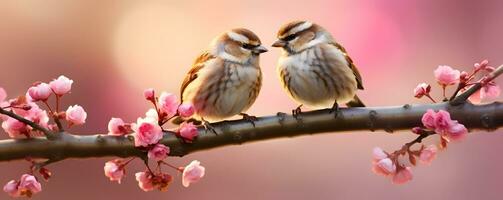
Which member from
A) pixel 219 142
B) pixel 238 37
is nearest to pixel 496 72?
pixel 219 142

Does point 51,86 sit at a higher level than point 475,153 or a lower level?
higher

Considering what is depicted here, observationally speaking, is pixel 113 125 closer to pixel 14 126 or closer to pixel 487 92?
pixel 14 126

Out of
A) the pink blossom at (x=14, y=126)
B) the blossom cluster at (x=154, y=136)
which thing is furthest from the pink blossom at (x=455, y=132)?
the pink blossom at (x=14, y=126)

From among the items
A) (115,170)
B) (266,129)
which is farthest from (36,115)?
(266,129)

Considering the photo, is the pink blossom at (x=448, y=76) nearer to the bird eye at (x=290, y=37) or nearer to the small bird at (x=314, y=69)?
the small bird at (x=314, y=69)

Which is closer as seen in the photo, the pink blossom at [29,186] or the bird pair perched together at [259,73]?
the pink blossom at [29,186]

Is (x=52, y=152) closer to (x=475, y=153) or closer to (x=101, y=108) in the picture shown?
(x=101, y=108)
